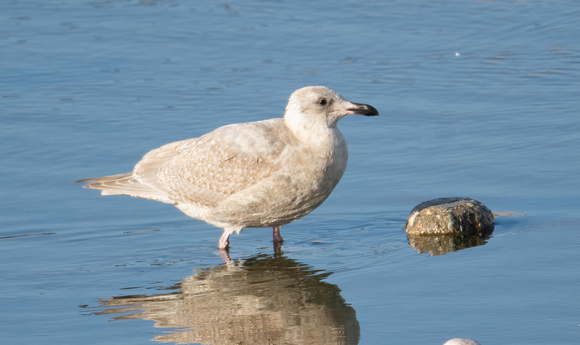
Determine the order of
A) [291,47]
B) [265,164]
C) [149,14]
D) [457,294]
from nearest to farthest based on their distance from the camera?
[457,294] → [265,164] → [291,47] → [149,14]

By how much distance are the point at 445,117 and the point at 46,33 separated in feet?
20.8

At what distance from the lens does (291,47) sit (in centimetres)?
1363

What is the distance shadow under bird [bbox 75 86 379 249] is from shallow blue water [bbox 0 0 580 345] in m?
0.37

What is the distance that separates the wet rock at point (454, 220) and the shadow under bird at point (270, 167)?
0.83 m

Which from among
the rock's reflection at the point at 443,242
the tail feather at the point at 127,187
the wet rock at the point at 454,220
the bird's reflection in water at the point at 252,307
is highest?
the tail feather at the point at 127,187

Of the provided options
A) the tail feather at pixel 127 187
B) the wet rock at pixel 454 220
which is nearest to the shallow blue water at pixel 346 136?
the wet rock at pixel 454 220

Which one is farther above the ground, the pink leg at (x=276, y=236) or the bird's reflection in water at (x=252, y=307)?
the pink leg at (x=276, y=236)

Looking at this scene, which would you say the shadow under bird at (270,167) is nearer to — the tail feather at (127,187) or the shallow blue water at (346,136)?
the tail feather at (127,187)

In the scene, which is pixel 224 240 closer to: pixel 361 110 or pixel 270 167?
pixel 270 167

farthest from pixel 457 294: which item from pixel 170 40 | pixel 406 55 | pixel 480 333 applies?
pixel 170 40

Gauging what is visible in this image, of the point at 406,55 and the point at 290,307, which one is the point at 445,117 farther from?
the point at 290,307

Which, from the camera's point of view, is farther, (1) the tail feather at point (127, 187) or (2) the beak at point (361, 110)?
(1) the tail feather at point (127, 187)

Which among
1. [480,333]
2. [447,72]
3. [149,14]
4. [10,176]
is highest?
[149,14]

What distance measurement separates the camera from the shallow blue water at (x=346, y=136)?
22.4ft
